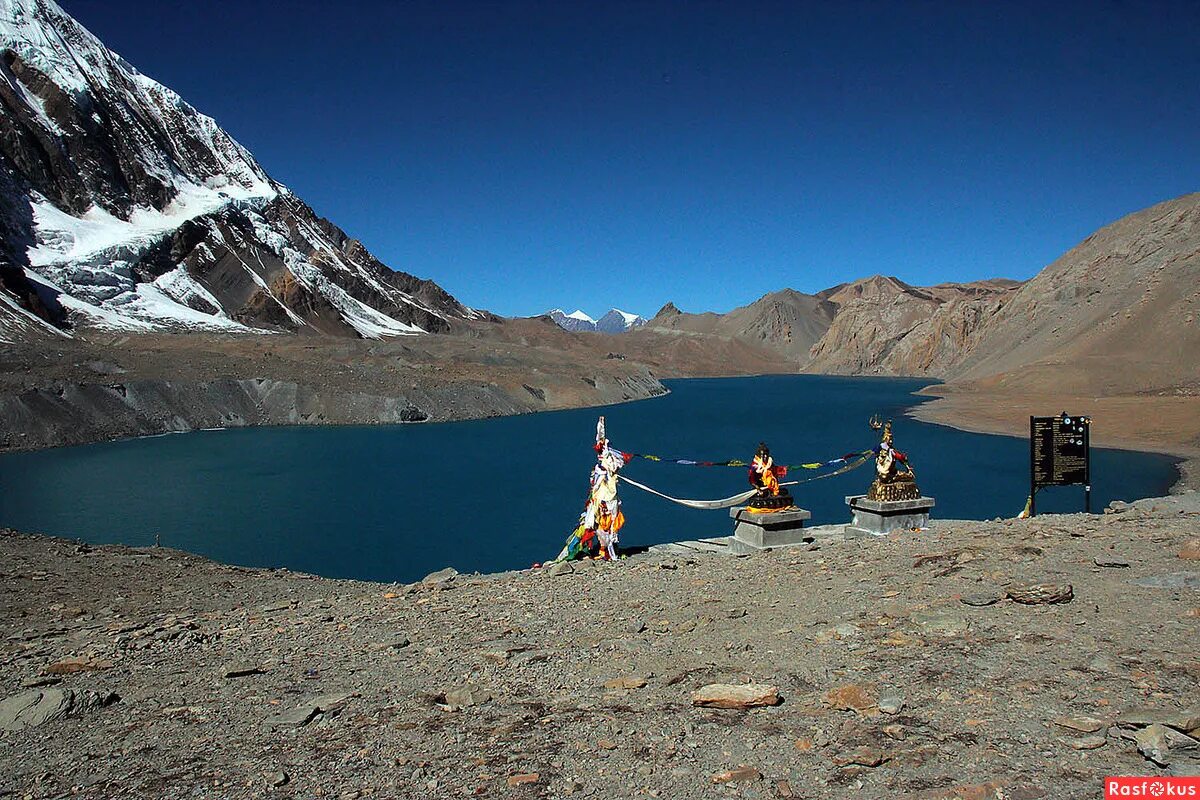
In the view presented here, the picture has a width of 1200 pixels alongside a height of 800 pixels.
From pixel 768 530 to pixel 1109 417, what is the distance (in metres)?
47.9

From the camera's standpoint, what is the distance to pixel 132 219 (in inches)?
4385

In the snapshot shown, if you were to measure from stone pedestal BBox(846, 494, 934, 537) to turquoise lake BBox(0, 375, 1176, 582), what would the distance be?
32.0 feet

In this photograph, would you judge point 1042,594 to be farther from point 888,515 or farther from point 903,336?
point 903,336

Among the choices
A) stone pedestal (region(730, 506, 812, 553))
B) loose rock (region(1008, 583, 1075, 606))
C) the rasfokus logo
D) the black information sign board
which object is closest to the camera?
the rasfokus logo

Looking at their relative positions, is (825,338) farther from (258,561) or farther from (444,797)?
(444,797)

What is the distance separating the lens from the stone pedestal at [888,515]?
13.2m

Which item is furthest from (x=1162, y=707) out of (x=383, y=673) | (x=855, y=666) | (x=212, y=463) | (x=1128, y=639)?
(x=212, y=463)

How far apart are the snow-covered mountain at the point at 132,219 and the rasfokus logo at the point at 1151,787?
8157cm

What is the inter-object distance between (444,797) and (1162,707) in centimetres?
394

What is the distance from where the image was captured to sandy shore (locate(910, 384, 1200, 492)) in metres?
39.9

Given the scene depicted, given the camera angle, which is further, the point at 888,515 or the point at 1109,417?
the point at 1109,417

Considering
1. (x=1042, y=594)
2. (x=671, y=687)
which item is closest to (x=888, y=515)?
(x=1042, y=594)

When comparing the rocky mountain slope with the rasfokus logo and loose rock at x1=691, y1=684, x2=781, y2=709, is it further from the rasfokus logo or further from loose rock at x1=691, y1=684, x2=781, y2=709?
the rasfokus logo

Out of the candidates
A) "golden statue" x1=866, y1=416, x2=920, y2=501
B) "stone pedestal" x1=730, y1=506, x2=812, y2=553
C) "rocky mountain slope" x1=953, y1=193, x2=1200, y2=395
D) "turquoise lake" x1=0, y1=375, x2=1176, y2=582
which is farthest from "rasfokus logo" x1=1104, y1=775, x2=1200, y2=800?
"rocky mountain slope" x1=953, y1=193, x2=1200, y2=395
